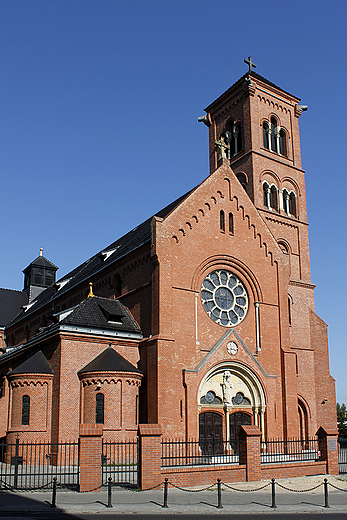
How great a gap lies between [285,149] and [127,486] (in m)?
29.5

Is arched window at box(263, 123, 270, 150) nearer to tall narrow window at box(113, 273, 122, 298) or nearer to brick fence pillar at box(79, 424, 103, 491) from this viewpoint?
tall narrow window at box(113, 273, 122, 298)

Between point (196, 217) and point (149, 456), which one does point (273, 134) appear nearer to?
point (196, 217)

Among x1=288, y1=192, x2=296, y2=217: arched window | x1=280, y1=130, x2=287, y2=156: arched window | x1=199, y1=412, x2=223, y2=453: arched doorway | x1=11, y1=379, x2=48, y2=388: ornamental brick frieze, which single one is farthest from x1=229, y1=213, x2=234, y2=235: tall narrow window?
x1=11, y1=379, x2=48, y2=388: ornamental brick frieze

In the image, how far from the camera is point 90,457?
17609mm

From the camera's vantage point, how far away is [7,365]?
3397 centimetres

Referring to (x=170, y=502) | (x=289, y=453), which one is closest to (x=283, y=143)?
(x=289, y=453)

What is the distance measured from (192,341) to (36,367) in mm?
8004

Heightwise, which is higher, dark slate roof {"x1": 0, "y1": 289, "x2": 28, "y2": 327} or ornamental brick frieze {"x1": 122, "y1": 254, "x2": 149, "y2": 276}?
dark slate roof {"x1": 0, "y1": 289, "x2": 28, "y2": 327}

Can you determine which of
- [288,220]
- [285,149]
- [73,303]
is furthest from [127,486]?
[285,149]

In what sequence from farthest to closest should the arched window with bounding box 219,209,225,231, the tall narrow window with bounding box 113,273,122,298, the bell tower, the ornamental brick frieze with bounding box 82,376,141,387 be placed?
1. the bell tower
2. the tall narrow window with bounding box 113,273,122,298
3. the arched window with bounding box 219,209,225,231
4. the ornamental brick frieze with bounding box 82,376,141,387

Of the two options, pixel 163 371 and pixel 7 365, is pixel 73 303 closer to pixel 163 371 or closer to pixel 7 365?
pixel 7 365

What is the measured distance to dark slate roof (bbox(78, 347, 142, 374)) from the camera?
1005 inches

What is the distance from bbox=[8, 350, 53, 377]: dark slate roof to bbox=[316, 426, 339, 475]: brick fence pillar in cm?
1338

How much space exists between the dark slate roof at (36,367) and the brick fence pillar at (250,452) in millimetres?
10446
